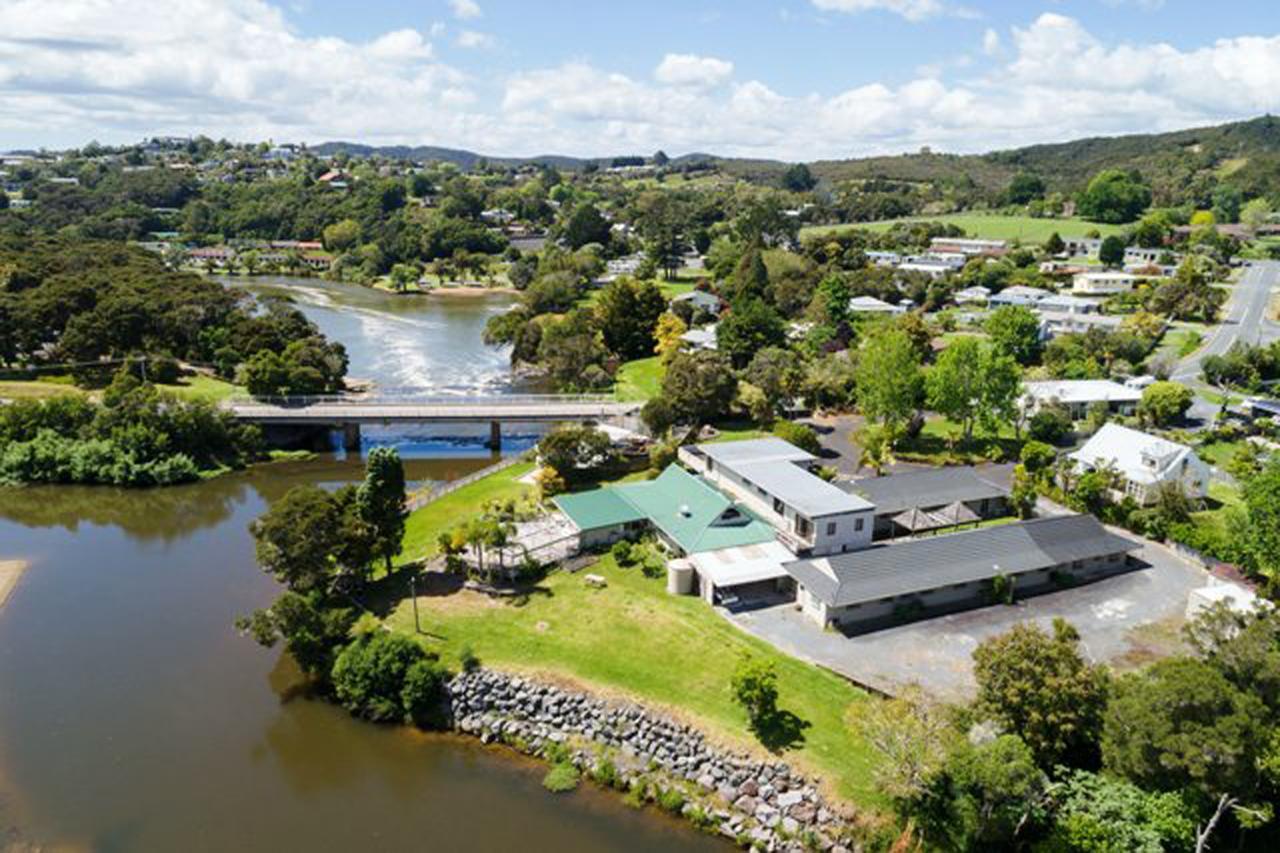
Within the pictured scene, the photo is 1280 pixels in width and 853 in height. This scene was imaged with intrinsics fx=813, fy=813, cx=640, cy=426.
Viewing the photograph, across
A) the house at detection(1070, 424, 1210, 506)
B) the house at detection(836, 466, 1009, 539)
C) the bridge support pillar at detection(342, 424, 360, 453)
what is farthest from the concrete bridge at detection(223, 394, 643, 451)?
the house at detection(1070, 424, 1210, 506)

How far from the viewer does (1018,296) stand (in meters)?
81.7

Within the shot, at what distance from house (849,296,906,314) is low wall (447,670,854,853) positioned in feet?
194

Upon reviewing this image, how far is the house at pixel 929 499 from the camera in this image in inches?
1468

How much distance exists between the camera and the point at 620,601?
31.2m

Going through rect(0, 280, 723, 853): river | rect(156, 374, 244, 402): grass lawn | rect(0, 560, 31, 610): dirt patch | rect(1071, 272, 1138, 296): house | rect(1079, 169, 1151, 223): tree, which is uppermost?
rect(1079, 169, 1151, 223): tree

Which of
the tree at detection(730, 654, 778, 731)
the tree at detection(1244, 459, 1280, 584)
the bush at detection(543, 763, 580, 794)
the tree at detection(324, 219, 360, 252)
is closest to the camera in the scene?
the bush at detection(543, 763, 580, 794)

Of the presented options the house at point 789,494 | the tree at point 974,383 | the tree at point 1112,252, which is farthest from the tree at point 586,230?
the house at point 789,494

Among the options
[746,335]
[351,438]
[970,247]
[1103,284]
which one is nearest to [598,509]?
[351,438]

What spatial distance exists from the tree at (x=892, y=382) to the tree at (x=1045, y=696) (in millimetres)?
25004

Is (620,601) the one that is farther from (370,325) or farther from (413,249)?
(413,249)

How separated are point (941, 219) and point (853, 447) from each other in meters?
114

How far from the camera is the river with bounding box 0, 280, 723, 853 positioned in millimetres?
22422

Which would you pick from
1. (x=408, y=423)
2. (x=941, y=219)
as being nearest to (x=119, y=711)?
(x=408, y=423)

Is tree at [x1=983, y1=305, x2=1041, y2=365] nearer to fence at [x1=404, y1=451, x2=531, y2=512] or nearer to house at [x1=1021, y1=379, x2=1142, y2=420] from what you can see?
house at [x1=1021, y1=379, x2=1142, y2=420]
